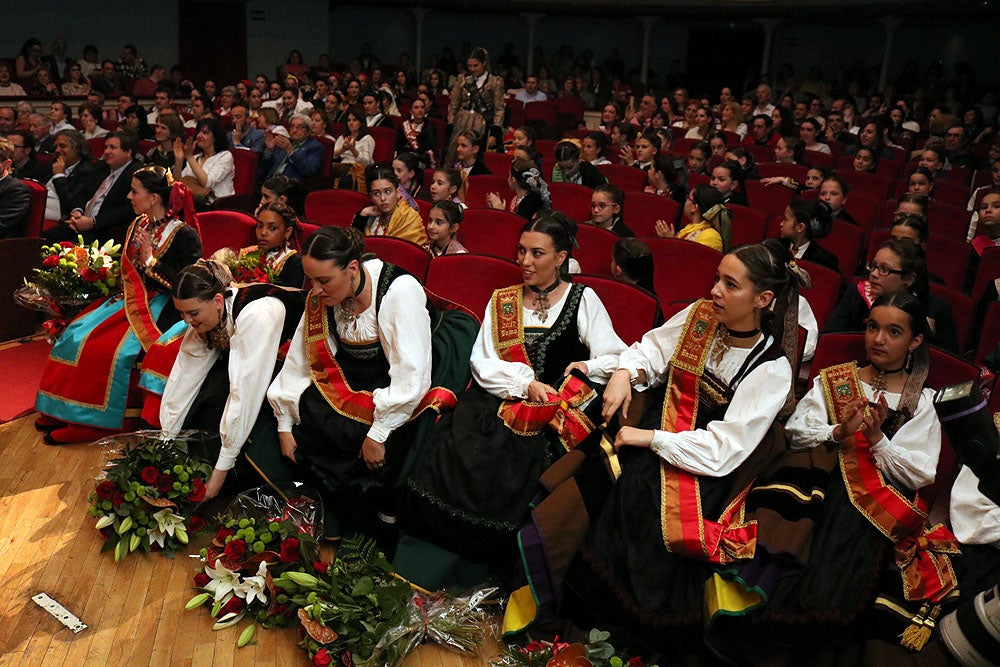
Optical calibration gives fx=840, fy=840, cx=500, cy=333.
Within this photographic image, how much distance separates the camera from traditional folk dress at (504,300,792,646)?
229 cm

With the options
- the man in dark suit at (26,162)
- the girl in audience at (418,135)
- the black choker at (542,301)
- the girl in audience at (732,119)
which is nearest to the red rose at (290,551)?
the black choker at (542,301)

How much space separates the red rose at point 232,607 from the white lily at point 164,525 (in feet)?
1.31

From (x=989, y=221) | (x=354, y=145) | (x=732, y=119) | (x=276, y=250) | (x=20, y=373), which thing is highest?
(x=732, y=119)

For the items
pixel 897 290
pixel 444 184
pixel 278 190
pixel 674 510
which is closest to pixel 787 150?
pixel 444 184

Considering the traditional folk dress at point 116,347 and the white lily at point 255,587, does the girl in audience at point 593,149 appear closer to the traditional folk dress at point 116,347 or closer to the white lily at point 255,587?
the traditional folk dress at point 116,347

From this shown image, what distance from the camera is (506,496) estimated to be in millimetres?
2594

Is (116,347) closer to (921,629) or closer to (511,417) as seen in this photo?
(511,417)

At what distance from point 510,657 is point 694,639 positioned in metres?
0.53

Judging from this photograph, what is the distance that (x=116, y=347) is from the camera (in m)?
3.43

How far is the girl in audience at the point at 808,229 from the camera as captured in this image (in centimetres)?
396

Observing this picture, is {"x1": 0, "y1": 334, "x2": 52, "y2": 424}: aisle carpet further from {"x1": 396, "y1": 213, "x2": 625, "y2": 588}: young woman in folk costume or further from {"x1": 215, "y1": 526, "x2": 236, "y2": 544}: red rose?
{"x1": 396, "y1": 213, "x2": 625, "y2": 588}: young woman in folk costume

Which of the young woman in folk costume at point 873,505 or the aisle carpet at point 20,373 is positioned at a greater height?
the young woman in folk costume at point 873,505

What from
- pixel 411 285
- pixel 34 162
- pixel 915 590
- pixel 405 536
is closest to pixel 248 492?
pixel 405 536

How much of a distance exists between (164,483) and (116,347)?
2.67 feet
